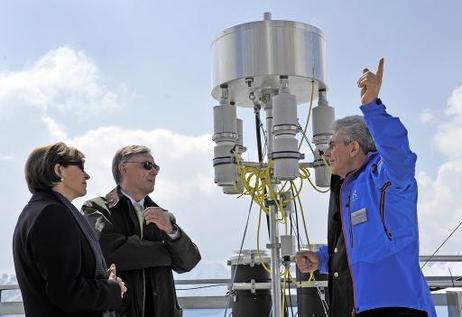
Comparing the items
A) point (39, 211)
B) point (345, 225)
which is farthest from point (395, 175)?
point (39, 211)

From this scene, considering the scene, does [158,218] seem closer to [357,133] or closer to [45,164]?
[45,164]

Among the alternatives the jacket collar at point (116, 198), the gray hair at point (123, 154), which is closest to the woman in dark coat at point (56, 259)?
the jacket collar at point (116, 198)

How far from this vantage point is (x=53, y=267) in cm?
155

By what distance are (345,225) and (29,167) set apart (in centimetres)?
104

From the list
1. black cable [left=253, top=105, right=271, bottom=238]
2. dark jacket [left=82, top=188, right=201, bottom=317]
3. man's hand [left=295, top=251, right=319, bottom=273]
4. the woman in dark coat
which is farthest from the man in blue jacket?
black cable [left=253, top=105, right=271, bottom=238]

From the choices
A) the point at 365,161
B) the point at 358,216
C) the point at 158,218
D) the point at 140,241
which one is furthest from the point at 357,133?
the point at 140,241

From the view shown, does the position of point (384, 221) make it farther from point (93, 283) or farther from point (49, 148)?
point (49, 148)

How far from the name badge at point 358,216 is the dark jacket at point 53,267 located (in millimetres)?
792

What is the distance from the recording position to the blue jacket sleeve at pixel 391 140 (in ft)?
5.07

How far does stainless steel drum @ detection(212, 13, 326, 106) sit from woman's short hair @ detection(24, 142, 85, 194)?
1176 mm

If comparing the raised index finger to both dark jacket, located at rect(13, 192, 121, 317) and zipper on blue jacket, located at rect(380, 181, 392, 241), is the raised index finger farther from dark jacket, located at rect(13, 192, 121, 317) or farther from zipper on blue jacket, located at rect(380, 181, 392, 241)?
dark jacket, located at rect(13, 192, 121, 317)

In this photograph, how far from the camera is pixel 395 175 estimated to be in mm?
1597

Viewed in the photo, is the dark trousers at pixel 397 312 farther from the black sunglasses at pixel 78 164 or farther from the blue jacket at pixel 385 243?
the black sunglasses at pixel 78 164

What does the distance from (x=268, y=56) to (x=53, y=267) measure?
5.22ft
